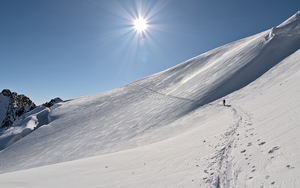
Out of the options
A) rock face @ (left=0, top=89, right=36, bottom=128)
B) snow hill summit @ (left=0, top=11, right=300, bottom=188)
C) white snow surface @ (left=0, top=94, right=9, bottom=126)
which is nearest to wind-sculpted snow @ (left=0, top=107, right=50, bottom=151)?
snow hill summit @ (left=0, top=11, right=300, bottom=188)

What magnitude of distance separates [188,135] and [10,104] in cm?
12202

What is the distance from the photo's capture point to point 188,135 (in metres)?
11.4

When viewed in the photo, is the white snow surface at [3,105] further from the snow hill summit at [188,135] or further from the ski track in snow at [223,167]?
the ski track in snow at [223,167]

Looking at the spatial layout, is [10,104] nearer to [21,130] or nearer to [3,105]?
[3,105]

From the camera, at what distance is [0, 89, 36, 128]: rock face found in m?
87.7

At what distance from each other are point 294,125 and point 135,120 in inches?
725

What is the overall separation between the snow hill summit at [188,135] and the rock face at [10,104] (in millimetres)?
76580

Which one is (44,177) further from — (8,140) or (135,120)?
(8,140)

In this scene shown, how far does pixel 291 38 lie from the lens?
83.6ft

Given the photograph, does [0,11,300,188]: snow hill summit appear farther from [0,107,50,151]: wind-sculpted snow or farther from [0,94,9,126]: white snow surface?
[0,94,9,126]: white snow surface

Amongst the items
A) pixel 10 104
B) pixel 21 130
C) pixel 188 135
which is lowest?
pixel 188 135

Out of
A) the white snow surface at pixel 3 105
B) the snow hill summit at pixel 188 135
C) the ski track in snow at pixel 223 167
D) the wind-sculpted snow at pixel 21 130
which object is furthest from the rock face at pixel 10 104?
the ski track in snow at pixel 223 167

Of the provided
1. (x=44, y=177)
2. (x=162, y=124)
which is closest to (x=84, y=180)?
(x=44, y=177)

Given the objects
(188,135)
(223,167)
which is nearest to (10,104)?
(188,135)
